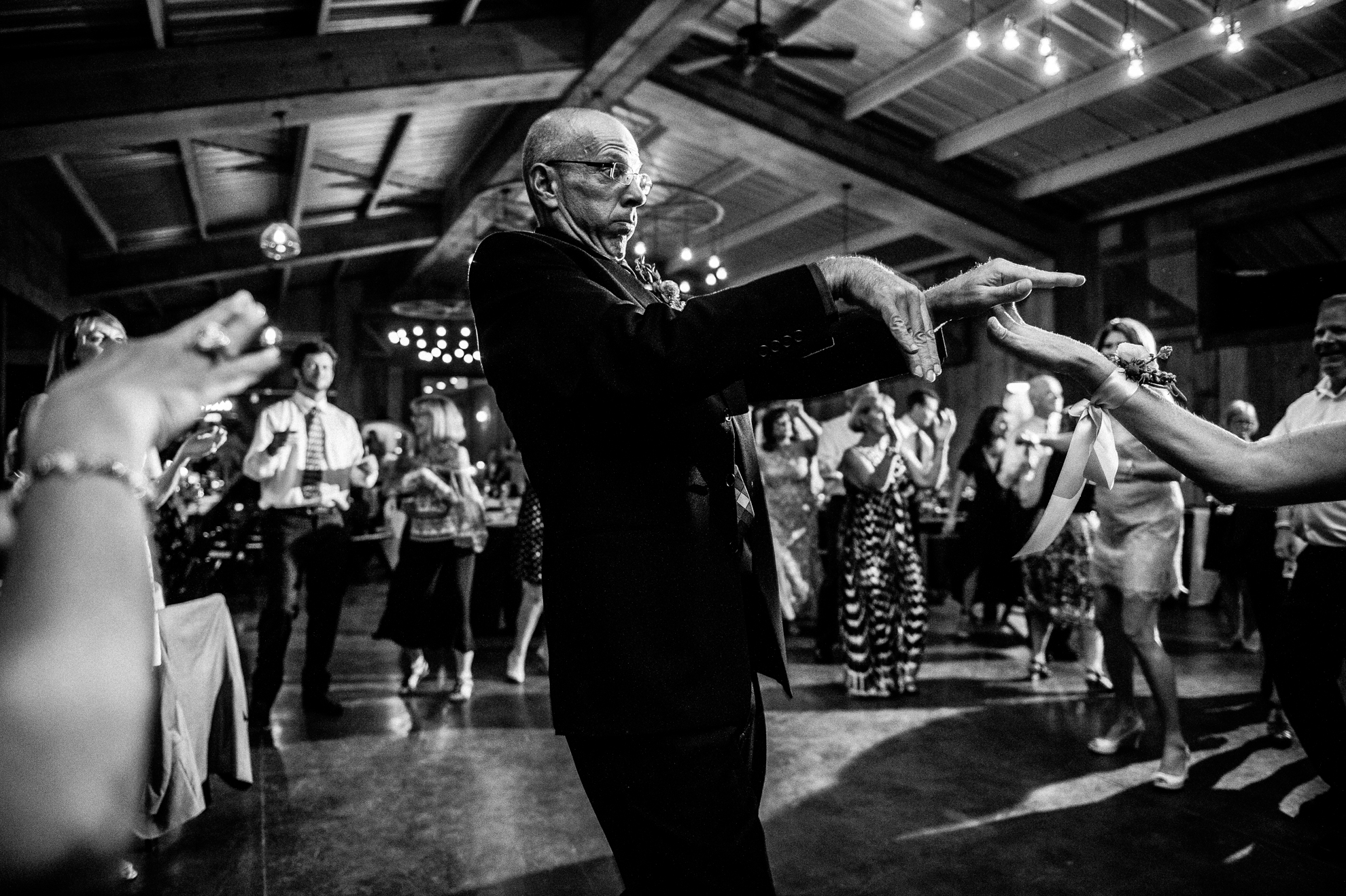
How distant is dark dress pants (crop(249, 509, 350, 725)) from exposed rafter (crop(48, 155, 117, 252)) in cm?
445

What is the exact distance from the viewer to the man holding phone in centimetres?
425

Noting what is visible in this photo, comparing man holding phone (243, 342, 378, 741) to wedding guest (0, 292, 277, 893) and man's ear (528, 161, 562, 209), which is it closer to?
man's ear (528, 161, 562, 209)

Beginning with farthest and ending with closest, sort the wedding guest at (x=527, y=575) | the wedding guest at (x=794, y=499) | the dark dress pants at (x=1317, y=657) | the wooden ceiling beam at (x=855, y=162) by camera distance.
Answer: the wooden ceiling beam at (x=855, y=162) < the wedding guest at (x=794, y=499) < the wedding guest at (x=527, y=575) < the dark dress pants at (x=1317, y=657)

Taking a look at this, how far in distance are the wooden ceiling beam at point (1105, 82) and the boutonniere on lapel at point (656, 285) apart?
5.50 m

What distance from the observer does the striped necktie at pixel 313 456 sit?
4348 millimetres

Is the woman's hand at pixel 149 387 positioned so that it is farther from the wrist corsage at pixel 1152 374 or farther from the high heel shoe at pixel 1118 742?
the high heel shoe at pixel 1118 742

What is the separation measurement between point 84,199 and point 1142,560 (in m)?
8.50

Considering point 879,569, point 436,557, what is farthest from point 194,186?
point 879,569

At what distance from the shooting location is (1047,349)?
4.45ft

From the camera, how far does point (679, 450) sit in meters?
1.25

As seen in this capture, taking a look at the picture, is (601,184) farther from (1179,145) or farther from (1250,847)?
(1179,145)

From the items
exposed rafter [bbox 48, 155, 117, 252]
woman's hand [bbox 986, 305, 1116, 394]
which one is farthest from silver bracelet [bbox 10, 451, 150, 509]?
exposed rafter [bbox 48, 155, 117, 252]

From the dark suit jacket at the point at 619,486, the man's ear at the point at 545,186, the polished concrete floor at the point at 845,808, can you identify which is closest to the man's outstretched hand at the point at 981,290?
the dark suit jacket at the point at 619,486

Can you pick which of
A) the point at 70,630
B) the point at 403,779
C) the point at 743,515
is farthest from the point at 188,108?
the point at 70,630
